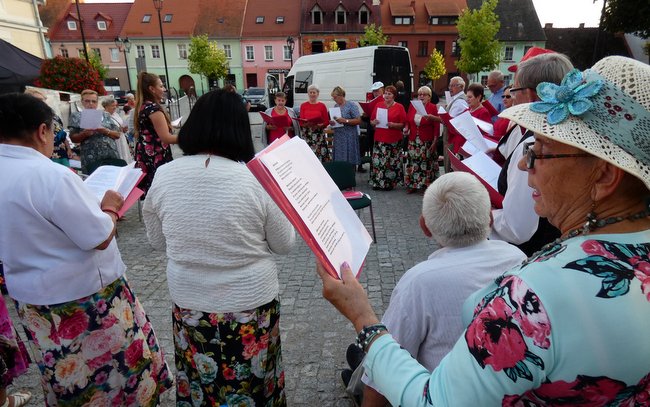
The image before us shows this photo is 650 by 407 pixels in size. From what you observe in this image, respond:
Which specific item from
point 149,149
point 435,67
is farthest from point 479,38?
point 149,149

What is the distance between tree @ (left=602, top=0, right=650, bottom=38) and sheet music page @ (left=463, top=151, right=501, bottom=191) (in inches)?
1150

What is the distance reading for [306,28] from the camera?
139 ft

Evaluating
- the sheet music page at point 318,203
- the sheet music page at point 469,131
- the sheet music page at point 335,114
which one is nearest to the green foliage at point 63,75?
→ the sheet music page at point 335,114

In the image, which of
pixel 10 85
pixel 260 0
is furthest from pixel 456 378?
pixel 260 0

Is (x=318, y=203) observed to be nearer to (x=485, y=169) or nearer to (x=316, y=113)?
(x=485, y=169)

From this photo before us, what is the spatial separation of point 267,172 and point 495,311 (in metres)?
0.67

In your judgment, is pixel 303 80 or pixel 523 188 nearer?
pixel 523 188

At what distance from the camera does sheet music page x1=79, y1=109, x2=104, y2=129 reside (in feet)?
19.9

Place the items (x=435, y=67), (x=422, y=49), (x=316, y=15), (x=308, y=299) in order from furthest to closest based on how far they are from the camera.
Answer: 1. (x=422, y=49)
2. (x=316, y=15)
3. (x=435, y=67)
4. (x=308, y=299)

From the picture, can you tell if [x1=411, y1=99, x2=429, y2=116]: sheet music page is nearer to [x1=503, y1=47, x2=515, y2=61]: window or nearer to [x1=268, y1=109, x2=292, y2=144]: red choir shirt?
[x1=268, y1=109, x2=292, y2=144]: red choir shirt

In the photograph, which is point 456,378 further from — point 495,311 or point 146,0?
point 146,0

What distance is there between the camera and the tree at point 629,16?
80.6ft

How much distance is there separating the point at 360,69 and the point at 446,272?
38.2ft

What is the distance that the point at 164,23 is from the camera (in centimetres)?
4394
